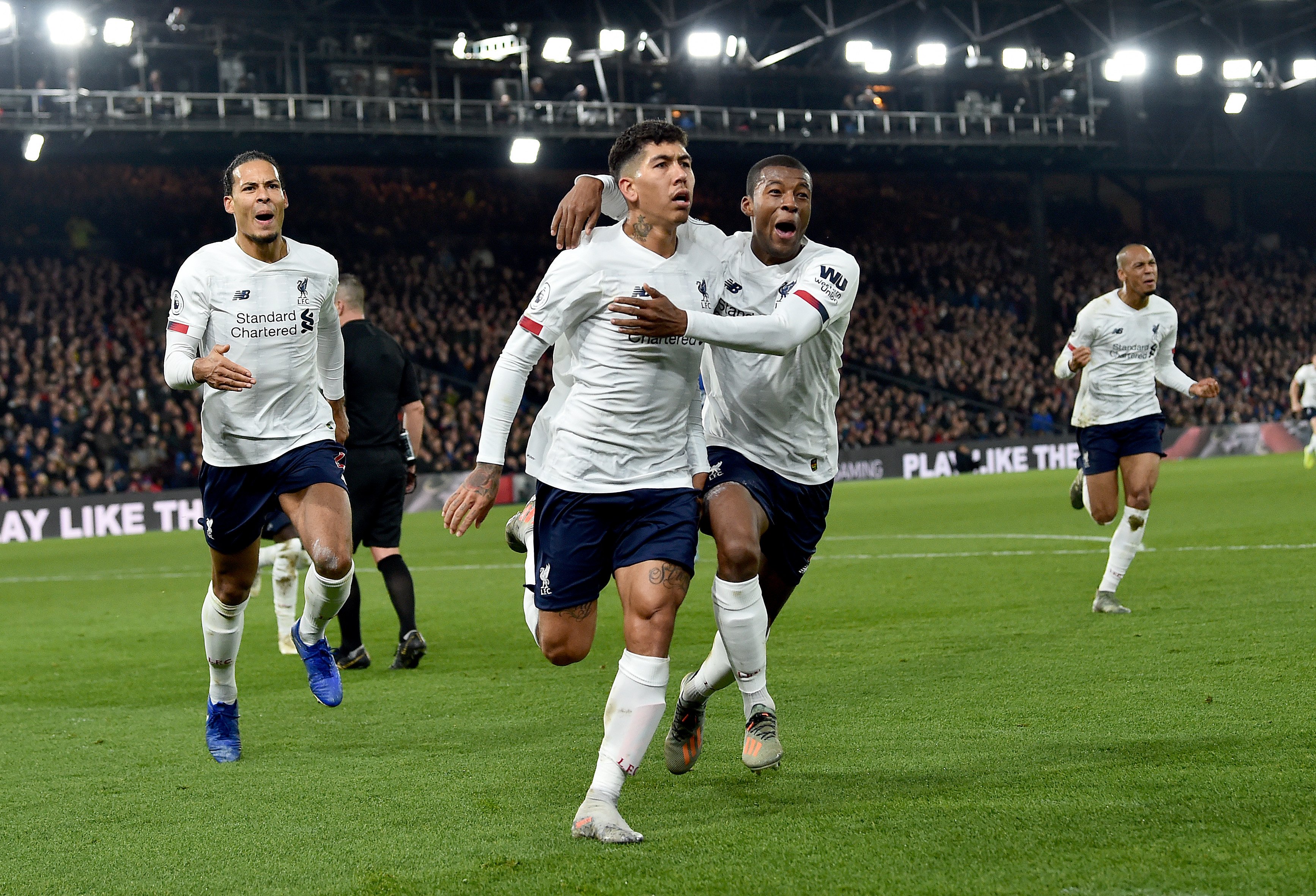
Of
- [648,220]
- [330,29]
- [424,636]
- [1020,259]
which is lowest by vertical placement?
[424,636]

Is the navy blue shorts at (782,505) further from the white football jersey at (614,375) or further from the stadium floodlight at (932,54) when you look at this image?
the stadium floodlight at (932,54)

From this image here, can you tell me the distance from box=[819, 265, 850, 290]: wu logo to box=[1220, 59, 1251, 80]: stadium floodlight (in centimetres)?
4025

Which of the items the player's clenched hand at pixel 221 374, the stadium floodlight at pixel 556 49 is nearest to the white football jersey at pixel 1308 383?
the stadium floodlight at pixel 556 49

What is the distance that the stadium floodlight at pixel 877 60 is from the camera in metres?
37.6

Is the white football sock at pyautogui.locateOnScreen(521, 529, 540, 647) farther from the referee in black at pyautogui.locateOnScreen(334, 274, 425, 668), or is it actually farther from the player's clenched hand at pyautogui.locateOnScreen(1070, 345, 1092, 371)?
the player's clenched hand at pyautogui.locateOnScreen(1070, 345, 1092, 371)

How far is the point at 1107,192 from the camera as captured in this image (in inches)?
1837

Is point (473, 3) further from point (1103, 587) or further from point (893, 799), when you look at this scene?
point (893, 799)

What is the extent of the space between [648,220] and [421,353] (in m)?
27.3

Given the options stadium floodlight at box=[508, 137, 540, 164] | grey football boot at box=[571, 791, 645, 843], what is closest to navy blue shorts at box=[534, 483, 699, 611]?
grey football boot at box=[571, 791, 645, 843]

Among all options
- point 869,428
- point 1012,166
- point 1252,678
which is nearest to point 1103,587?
point 1252,678

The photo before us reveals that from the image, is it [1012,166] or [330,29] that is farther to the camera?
[1012,166]

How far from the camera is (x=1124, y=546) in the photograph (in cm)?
944

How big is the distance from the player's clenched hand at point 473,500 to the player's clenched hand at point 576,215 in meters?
0.99

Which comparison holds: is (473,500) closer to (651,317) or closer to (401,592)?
(651,317)
